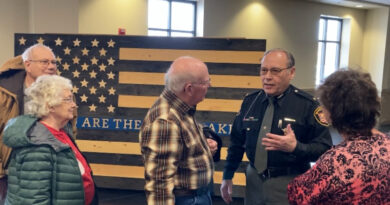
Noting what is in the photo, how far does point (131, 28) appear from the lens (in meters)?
6.85

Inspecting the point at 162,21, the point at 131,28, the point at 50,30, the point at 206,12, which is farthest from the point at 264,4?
the point at 50,30

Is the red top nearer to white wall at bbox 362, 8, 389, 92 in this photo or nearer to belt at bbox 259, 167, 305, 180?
belt at bbox 259, 167, 305, 180

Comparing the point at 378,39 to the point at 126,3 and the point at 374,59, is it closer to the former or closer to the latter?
the point at 374,59

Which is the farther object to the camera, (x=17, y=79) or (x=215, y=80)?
(x=215, y=80)

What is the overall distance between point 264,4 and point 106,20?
166 inches

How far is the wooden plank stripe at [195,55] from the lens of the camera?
3.49 meters

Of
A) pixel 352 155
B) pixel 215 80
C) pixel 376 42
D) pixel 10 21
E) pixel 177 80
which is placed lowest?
pixel 352 155

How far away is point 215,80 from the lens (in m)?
3.55

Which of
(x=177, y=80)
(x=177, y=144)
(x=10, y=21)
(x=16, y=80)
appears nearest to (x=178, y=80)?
(x=177, y=80)

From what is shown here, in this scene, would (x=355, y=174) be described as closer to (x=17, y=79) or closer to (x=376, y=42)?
(x=17, y=79)

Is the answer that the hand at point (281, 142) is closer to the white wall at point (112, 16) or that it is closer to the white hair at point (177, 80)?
the white hair at point (177, 80)

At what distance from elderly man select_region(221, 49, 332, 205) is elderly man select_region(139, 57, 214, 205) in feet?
1.40

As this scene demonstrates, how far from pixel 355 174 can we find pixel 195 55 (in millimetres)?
2568

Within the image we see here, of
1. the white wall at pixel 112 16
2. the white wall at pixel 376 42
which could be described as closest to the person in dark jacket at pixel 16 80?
the white wall at pixel 112 16
